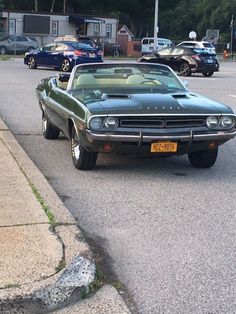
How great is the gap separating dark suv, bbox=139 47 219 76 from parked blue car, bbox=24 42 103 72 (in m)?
2.58

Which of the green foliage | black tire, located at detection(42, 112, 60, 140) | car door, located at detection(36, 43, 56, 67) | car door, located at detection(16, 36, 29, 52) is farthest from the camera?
the green foliage

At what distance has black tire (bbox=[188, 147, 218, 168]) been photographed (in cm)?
782

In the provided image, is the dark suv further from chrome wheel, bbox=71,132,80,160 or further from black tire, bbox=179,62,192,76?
chrome wheel, bbox=71,132,80,160

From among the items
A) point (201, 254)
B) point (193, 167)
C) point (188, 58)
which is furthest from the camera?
point (188, 58)

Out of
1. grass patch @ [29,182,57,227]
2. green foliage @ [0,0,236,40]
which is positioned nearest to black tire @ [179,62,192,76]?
grass patch @ [29,182,57,227]

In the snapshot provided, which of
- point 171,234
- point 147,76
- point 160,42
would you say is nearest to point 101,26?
point 160,42

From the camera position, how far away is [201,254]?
16.1 feet

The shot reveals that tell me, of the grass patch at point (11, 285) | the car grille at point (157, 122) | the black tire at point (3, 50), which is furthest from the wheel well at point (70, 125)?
the black tire at point (3, 50)

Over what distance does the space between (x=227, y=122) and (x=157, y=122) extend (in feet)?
3.12

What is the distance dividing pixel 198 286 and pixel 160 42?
57.5 meters

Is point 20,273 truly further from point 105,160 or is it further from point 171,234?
point 105,160

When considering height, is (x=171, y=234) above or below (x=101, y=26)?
below

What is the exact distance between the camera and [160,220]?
18.9ft

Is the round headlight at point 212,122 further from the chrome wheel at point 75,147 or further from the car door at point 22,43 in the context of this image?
the car door at point 22,43
